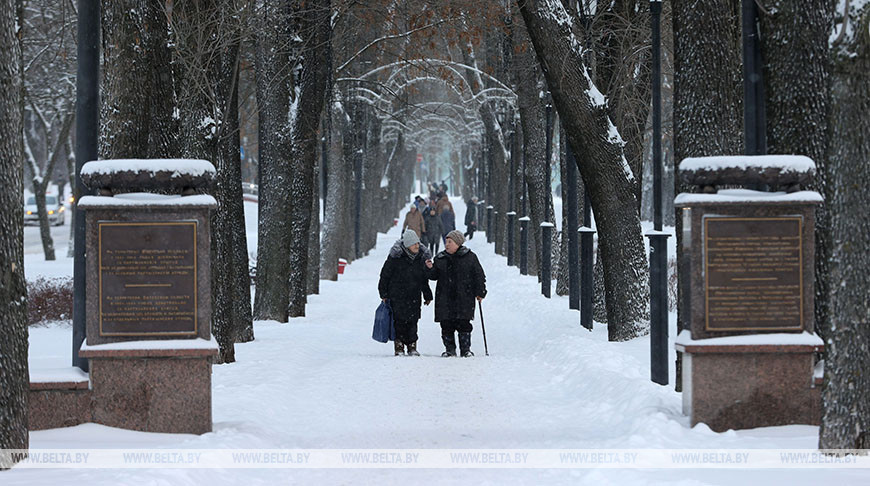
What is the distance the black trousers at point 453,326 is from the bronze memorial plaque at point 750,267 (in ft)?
24.6

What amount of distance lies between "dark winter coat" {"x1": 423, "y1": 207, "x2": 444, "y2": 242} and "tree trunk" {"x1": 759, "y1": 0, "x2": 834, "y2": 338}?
29.7m

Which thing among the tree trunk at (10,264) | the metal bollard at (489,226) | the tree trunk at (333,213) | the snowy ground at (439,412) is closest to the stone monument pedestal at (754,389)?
the snowy ground at (439,412)

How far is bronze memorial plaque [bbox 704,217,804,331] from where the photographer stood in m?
8.80

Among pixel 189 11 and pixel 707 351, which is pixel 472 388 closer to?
pixel 707 351

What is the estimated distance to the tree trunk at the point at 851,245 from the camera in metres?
7.27

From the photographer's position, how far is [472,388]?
12.8m

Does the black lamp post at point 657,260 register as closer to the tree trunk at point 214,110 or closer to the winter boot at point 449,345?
the winter boot at point 449,345

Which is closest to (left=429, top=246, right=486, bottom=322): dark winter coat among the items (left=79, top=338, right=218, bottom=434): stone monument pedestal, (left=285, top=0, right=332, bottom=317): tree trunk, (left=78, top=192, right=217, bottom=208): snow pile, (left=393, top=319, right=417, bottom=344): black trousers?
(left=393, top=319, right=417, bottom=344): black trousers

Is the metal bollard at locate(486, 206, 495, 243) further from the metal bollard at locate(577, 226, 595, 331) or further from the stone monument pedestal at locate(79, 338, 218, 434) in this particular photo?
the stone monument pedestal at locate(79, 338, 218, 434)

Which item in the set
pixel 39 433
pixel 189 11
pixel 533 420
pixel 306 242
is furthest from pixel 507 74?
pixel 39 433

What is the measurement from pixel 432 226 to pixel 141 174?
30.7m

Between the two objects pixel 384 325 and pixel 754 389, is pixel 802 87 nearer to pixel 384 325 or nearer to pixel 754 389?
pixel 754 389

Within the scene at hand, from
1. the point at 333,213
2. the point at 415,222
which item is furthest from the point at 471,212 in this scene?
the point at 333,213

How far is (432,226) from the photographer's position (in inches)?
1561
